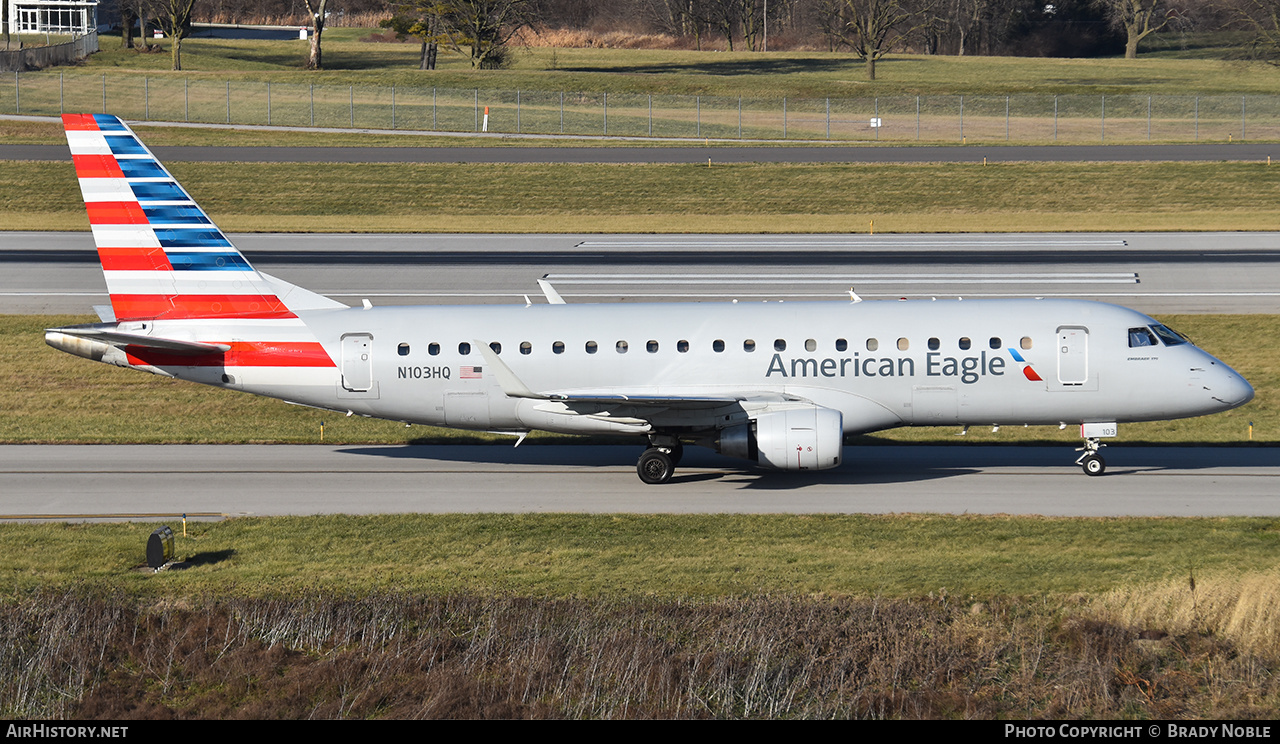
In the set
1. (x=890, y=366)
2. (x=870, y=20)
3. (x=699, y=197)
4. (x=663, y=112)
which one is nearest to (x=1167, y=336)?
(x=890, y=366)

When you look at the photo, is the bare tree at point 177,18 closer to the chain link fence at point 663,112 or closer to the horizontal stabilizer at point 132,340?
the chain link fence at point 663,112

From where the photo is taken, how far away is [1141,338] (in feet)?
86.0

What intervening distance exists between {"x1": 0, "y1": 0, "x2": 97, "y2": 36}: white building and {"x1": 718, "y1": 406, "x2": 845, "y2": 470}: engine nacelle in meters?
149

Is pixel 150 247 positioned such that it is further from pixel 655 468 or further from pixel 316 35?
pixel 316 35

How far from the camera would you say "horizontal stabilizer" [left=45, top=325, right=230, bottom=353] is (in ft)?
87.5

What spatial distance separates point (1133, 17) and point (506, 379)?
143 meters

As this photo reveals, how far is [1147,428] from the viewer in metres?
32.1

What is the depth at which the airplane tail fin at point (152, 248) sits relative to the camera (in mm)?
27594

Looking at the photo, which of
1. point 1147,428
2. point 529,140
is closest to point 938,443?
point 1147,428

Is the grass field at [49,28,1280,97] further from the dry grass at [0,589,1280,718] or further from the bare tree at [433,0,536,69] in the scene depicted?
the dry grass at [0,589,1280,718]

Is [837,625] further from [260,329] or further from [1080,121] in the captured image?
[1080,121]

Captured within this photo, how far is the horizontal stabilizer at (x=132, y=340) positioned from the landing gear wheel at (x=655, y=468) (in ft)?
32.7

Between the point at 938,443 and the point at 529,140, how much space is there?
197ft

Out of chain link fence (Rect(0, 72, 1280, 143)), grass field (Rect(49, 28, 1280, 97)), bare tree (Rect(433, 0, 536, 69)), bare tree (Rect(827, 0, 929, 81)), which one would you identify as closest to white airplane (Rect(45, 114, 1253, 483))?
chain link fence (Rect(0, 72, 1280, 143))
